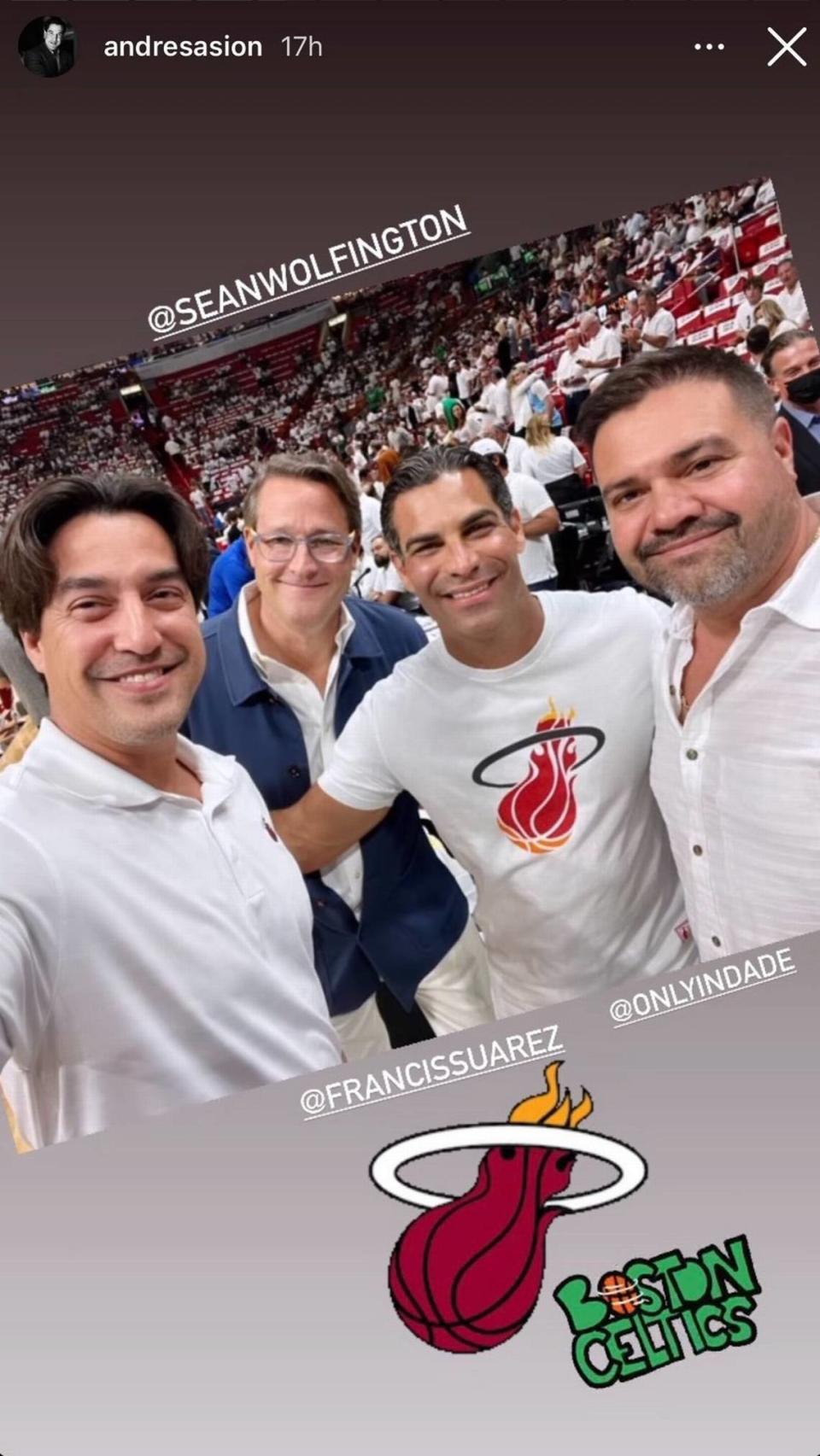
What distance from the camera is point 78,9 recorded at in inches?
108

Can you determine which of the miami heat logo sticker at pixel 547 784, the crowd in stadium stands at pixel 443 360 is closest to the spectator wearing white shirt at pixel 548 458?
the crowd in stadium stands at pixel 443 360

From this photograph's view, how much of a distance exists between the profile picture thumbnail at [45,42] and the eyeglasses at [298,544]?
3.68ft

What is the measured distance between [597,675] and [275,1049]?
104 centimetres

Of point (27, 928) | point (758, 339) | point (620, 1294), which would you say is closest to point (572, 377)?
point (758, 339)

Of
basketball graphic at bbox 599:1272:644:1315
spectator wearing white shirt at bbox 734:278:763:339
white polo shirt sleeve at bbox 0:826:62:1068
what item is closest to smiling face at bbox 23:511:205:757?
white polo shirt sleeve at bbox 0:826:62:1068

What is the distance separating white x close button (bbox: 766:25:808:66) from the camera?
296cm

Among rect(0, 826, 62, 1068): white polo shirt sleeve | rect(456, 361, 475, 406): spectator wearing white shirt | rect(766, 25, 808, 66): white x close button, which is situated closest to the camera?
rect(0, 826, 62, 1068): white polo shirt sleeve

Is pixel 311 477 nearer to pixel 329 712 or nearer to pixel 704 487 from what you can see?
pixel 329 712

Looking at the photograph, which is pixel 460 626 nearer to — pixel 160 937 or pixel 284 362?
pixel 284 362

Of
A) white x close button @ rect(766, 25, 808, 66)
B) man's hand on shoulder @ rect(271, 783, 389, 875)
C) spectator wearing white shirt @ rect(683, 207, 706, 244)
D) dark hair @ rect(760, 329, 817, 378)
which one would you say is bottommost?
man's hand on shoulder @ rect(271, 783, 389, 875)

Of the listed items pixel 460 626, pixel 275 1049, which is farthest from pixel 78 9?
pixel 275 1049

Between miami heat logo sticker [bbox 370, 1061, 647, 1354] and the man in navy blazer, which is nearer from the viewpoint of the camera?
the man in navy blazer

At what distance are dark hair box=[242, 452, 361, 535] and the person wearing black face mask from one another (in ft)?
3.02

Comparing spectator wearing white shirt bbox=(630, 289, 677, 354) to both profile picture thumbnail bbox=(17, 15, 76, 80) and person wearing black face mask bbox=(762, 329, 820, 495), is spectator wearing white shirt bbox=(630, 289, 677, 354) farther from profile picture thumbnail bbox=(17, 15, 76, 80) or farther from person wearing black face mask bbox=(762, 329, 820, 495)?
profile picture thumbnail bbox=(17, 15, 76, 80)
